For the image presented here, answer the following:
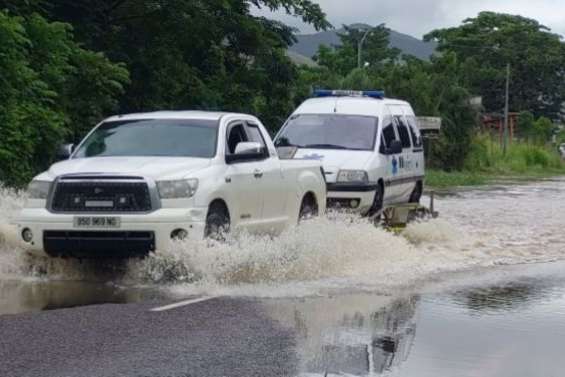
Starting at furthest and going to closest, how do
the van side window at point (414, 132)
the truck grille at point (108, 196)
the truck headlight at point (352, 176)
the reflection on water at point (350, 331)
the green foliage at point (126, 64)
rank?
1. the van side window at point (414, 132)
2. the green foliage at point (126, 64)
3. the truck headlight at point (352, 176)
4. the truck grille at point (108, 196)
5. the reflection on water at point (350, 331)

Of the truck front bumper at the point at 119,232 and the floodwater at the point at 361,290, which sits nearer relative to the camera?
the floodwater at the point at 361,290

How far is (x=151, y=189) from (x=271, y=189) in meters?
2.33

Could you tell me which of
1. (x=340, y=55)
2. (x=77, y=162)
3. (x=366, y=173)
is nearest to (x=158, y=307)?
(x=77, y=162)

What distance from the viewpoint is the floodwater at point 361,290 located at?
8789mm

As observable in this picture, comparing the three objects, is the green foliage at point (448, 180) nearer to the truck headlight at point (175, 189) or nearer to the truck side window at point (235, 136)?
the truck side window at point (235, 136)

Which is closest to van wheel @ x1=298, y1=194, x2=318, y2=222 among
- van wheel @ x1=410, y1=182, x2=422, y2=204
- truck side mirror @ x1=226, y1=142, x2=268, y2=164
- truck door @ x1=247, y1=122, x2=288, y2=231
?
truck door @ x1=247, y1=122, x2=288, y2=231

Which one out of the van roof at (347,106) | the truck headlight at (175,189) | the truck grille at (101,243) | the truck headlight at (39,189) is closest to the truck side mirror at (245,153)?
the truck headlight at (175,189)

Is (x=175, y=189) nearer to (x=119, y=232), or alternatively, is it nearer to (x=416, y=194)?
(x=119, y=232)

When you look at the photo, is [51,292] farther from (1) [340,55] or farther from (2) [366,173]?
(1) [340,55]

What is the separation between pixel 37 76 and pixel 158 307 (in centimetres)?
829

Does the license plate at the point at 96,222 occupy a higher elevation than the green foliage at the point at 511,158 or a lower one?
higher

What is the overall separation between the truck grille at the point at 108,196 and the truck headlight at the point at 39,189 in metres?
0.33

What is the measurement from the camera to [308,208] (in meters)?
15.3

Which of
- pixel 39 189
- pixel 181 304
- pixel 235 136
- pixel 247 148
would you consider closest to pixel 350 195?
pixel 235 136
